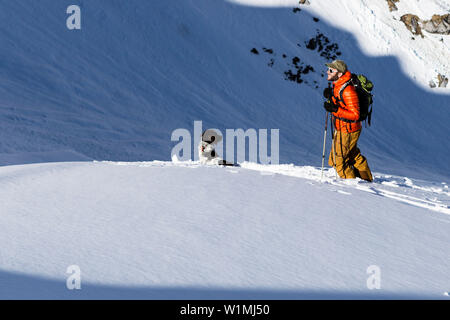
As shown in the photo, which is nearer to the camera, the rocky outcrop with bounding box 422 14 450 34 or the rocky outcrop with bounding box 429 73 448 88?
the rocky outcrop with bounding box 429 73 448 88

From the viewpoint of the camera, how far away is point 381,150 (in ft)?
78.3

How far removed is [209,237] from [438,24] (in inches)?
1473

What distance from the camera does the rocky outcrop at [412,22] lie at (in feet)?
116

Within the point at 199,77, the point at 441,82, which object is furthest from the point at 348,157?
the point at 441,82

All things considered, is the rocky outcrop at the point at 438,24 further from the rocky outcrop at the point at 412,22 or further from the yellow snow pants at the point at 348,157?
the yellow snow pants at the point at 348,157

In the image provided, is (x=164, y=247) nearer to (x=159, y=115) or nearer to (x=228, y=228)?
(x=228, y=228)

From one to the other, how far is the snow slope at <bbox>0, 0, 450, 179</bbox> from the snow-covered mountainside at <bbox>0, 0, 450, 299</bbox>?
94 mm

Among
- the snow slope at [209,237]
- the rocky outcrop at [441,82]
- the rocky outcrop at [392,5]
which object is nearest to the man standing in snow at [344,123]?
the snow slope at [209,237]

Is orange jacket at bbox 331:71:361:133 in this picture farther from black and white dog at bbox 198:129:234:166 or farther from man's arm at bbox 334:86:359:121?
black and white dog at bbox 198:129:234:166

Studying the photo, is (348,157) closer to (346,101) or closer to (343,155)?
(343,155)

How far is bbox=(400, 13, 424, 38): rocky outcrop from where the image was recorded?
35.3 meters

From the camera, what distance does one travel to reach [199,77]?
23.4 m

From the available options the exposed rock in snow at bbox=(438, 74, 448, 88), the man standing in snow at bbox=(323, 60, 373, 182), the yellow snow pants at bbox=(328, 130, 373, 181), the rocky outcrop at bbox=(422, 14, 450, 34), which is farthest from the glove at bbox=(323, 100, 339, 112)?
the rocky outcrop at bbox=(422, 14, 450, 34)

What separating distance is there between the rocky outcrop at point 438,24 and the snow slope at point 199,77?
73 centimetres
